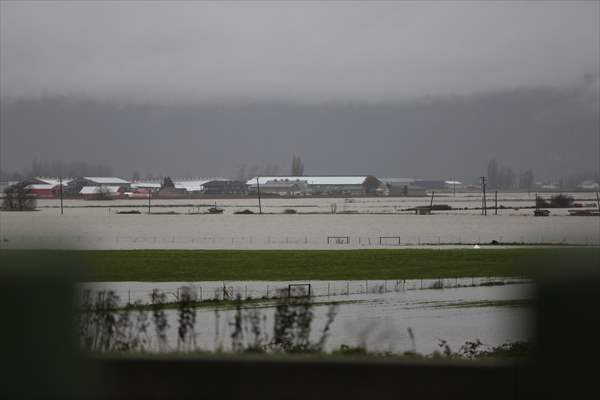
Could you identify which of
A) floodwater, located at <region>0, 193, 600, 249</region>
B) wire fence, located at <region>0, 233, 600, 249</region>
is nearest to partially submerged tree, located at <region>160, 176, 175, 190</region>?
floodwater, located at <region>0, 193, 600, 249</region>

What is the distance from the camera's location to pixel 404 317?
57.4 ft

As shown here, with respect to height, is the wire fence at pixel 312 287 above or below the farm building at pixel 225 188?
below

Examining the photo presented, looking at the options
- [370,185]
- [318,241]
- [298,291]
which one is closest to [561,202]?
[370,185]

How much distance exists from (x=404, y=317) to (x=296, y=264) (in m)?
16.1

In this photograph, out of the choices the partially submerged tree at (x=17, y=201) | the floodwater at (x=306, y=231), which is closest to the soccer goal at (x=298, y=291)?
the floodwater at (x=306, y=231)

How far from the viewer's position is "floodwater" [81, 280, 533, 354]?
30.2 ft

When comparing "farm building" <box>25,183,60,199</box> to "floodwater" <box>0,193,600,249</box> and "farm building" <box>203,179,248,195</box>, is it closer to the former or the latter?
"farm building" <box>203,179,248,195</box>

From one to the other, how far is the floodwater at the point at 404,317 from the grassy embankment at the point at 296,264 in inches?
101

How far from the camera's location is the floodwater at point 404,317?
921 centimetres

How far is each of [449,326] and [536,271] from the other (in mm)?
12542

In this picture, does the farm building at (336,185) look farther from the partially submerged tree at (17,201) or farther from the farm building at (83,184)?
the partially submerged tree at (17,201)

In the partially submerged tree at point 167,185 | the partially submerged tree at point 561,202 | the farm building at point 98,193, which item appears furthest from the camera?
the partially submerged tree at point 167,185

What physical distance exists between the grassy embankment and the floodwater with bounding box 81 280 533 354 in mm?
2565

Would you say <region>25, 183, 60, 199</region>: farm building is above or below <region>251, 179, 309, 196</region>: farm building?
below
